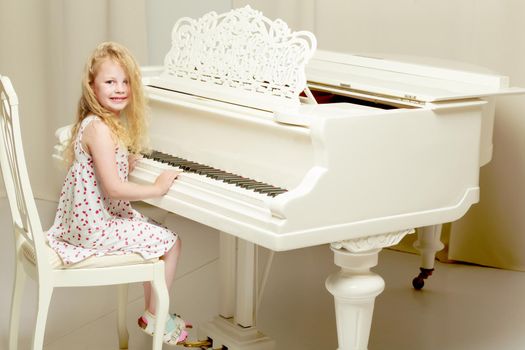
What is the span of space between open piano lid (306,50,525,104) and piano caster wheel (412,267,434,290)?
1122mm

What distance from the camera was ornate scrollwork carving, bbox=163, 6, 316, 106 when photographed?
272 cm

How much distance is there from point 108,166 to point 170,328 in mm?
517

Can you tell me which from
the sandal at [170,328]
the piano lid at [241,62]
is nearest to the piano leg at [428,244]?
the piano lid at [241,62]

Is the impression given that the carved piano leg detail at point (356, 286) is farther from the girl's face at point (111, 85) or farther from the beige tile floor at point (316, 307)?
the beige tile floor at point (316, 307)

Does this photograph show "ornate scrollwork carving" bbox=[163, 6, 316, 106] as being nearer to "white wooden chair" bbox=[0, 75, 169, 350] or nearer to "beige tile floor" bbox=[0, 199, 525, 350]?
"white wooden chair" bbox=[0, 75, 169, 350]

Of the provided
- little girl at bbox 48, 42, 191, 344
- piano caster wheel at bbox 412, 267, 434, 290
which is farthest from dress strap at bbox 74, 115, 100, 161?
piano caster wheel at bbox 412, 267, 434, 290

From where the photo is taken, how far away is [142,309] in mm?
3889

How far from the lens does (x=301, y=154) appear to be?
8.72 ft

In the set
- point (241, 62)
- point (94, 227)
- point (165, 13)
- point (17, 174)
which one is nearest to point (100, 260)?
point (94, 227)

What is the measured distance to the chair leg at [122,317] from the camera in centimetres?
331

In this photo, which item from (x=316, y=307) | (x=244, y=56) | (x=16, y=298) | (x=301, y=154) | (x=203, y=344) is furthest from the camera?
(x=316, y=307)

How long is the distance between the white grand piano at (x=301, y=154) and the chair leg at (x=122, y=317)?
338 millimetres

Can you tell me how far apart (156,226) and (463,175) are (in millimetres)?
905

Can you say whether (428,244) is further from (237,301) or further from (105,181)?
(105,181)
